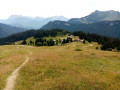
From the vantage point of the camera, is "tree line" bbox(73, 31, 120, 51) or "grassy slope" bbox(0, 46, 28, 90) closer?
"grassy slope" bbox(0, 46, 28, 90)

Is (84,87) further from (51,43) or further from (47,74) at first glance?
(51,43)

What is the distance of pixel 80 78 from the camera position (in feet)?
45.9

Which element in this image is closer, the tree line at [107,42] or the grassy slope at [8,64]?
the grassy slope at [8,64]

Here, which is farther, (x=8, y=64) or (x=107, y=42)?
(x=107, y=42)

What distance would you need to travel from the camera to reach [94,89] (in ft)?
37.3

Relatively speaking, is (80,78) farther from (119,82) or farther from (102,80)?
(119,82)

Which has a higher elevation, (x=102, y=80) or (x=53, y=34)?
(x=53, y=34)

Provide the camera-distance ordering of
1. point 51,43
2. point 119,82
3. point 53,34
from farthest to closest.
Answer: point 53,34, point 51,43, point 119,82

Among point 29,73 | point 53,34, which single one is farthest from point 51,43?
point 29,73

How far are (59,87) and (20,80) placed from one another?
5855 mm

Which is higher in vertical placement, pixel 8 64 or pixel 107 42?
pixel 107 42

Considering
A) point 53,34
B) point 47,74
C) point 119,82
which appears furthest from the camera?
point 53,34

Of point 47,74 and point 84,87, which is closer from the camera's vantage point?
point 84,87

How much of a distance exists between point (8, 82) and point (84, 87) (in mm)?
9688
